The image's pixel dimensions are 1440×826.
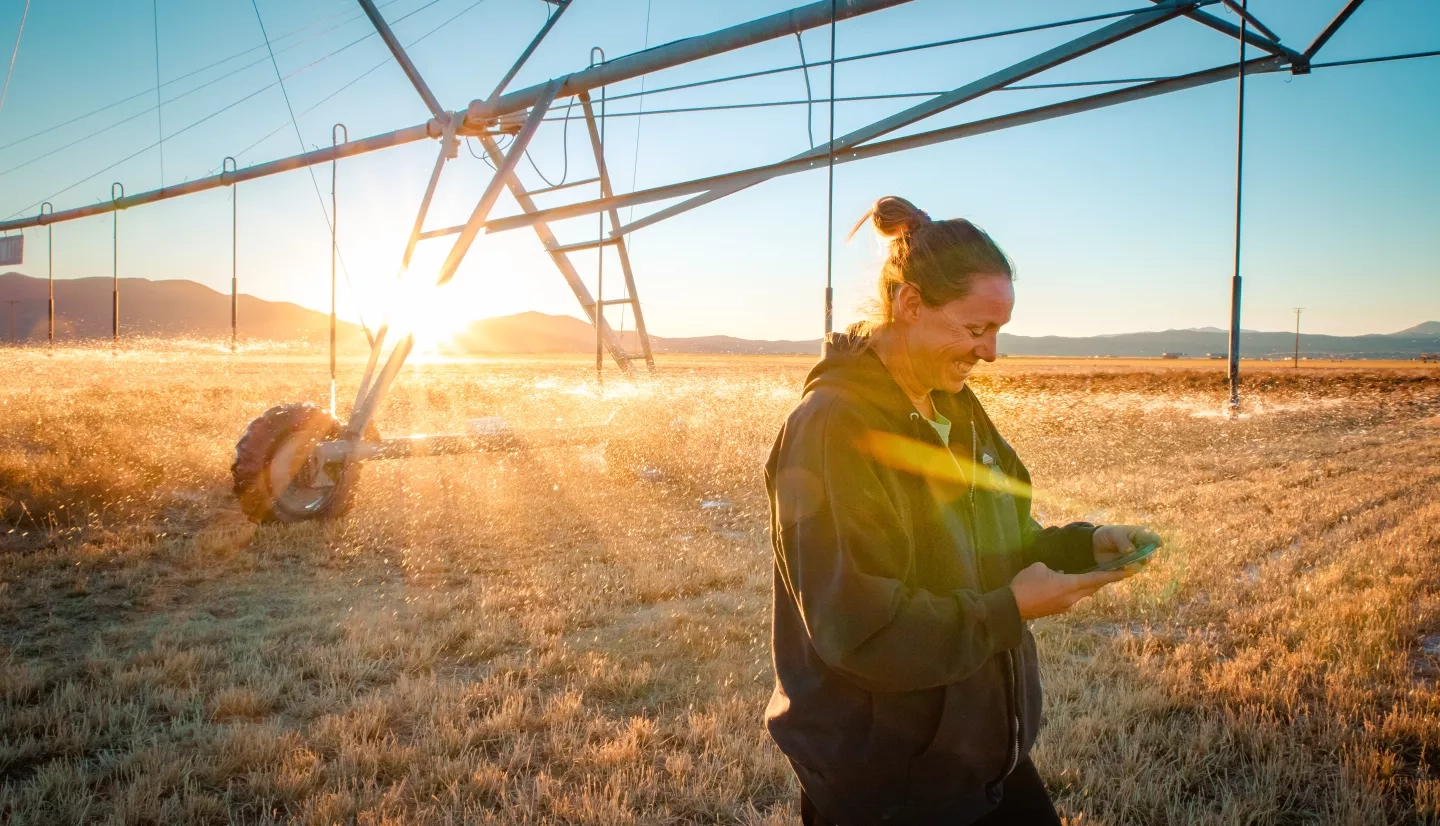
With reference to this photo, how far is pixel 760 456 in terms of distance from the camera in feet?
38.4

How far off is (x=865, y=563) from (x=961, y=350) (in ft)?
1.86

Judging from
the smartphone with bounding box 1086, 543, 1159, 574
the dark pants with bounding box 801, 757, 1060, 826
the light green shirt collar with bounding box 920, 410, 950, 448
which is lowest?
the dark pants with bounding box 801, 757, 1060, 826

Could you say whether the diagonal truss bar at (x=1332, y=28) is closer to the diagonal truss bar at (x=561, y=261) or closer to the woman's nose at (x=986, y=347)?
the woman's nose at (x=986, y=347)

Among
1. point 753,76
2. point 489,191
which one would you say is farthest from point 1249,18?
point 489,191

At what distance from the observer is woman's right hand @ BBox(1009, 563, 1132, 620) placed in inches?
60.4

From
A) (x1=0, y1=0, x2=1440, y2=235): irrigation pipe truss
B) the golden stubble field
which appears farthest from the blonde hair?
(x1=0, y1=0, x2=1440, y2=235): irrigation pipe truss

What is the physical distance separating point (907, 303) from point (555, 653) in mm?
3339

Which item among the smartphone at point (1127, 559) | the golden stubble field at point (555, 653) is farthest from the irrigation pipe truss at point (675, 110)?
the smartphone at point (1127, 559)

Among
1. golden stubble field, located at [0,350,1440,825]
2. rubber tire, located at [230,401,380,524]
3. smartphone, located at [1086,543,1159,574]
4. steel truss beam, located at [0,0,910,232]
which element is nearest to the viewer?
smartphone, located at [1086,543,1159,574]

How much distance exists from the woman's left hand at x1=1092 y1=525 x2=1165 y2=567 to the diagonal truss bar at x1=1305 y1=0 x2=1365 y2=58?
4.52 m

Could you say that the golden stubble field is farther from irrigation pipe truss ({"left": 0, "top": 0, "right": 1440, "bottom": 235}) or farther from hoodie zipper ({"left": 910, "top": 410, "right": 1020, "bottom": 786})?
irrigation pipe truss ({"left": 0, "top": 0, "right": 1440, "bottom": 235})

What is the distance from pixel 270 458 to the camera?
6.70 metres

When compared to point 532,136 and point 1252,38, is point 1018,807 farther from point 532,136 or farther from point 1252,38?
point 532,136

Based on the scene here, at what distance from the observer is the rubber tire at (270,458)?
6.61 m
